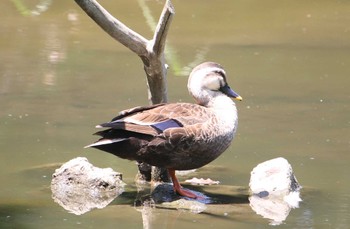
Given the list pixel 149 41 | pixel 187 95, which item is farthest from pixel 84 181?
pixel 187 95

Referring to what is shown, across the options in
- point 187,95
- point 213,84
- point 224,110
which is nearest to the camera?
point 224,110

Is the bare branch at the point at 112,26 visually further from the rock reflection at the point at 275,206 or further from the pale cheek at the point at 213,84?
the rock reflection at the point at 275,206

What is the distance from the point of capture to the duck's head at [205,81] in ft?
24.8

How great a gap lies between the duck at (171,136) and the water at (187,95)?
42 cm

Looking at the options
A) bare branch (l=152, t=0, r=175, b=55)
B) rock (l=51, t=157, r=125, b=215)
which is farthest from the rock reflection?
bare branch (l=152, t=0, r=175, b=55)

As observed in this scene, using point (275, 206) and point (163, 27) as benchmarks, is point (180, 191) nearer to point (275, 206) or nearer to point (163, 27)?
point (275, 206)

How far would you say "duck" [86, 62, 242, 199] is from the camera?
7137 millimetres

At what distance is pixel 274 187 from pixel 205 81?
1050 mm

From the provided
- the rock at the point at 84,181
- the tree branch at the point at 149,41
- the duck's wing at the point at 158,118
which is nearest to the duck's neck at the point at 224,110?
the duck's wing at the point at 158,118

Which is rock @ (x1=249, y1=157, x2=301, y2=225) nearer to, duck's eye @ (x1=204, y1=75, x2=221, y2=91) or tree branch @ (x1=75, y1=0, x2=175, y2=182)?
duck's eye @ (x1=204, y1=75, x2=221, y2=91)

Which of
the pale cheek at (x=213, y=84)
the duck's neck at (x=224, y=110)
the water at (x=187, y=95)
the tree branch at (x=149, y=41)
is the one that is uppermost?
the tree branch at (x=149, y=41)

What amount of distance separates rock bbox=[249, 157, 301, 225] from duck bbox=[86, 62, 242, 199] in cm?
55

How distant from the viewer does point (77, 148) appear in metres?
8.73

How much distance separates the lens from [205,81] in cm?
755
